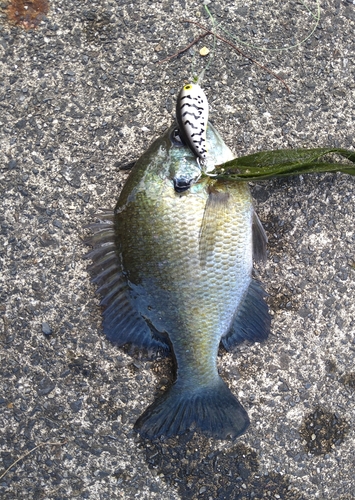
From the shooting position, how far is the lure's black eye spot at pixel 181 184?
1.88 meters

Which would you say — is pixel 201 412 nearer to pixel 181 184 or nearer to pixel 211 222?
pixel 211 222

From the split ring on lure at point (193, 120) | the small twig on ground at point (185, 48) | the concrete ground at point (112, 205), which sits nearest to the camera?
the split ring on lure at point (193, 120)

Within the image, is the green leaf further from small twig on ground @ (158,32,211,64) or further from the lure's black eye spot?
small twig on ground @ (158,32,211,64)

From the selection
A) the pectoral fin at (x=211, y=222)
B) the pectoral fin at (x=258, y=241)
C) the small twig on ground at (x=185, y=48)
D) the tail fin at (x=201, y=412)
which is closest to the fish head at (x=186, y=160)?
the pectoral fin at (x=211, y=222)

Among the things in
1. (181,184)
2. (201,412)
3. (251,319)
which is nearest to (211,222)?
(181,184)

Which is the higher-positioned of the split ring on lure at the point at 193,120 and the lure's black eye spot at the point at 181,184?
the split ring on lure at the point at 193,120

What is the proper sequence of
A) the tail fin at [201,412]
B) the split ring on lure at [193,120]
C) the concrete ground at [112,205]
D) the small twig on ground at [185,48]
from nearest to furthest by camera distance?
the split ring on lure at [193,120]
the tail fin at [201,412]
the concrete ground at [112,205]
the small twig on ground at [185,48]

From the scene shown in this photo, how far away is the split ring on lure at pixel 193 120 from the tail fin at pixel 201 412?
3.24 ft

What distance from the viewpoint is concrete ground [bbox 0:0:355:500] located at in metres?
2.19

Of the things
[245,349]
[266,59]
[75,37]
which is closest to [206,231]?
[245,349]

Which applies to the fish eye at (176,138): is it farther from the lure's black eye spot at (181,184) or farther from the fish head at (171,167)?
the lure's black eye spot at (181,184)

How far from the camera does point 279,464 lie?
2246 mm

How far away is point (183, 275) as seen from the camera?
1.92m

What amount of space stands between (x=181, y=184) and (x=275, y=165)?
1.43ft
